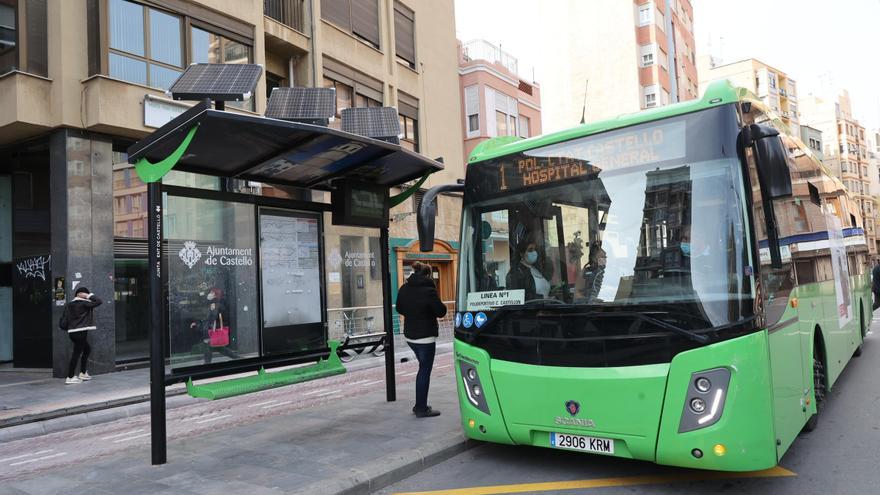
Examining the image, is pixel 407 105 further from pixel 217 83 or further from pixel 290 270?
pixel 217 83

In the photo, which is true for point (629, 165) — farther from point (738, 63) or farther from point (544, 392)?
point (738, 63)

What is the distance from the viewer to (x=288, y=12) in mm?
18250

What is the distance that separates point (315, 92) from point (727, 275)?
14.7 feet

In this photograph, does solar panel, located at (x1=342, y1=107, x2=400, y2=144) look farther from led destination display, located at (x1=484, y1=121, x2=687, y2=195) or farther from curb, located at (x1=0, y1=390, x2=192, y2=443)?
curb, located at (x1=0, y1=390, x2=192, y2=443)

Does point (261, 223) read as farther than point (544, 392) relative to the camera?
Yes

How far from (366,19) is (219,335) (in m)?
16.9

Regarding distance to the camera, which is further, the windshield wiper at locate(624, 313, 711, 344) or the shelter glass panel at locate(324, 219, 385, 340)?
the shelter glass panel at locate(324, 219, 385, 340)

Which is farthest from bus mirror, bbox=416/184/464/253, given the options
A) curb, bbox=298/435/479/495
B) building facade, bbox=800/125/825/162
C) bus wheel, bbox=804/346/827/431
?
building facade, bbox=800/125/825/162

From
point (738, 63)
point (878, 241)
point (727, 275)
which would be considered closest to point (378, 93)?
point (727, 275)

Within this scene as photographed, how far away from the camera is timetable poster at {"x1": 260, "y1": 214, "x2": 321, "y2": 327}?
716cm

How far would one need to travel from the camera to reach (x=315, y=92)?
672 centimetres

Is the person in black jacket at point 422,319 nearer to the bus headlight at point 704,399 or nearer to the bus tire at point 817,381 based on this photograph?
the bus headlight at point 704,399

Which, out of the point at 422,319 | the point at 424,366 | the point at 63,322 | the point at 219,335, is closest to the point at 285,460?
the point at 219,335

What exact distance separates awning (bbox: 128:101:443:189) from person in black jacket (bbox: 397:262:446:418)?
51.2 inches
